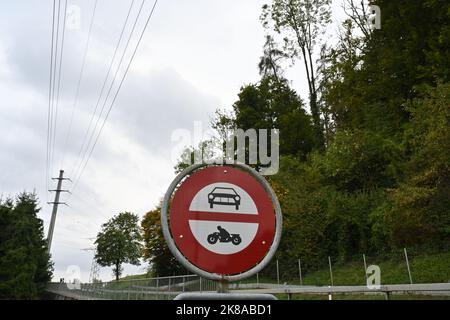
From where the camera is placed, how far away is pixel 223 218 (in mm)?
1733

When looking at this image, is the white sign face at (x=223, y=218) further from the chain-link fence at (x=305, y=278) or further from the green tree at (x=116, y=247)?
the green tree at (x=116, y=247)

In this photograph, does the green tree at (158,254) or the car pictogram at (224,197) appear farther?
the green tree at (158,254)

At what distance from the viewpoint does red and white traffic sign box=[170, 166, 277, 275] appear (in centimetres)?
168

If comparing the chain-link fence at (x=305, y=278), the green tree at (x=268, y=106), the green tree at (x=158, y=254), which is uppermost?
the green tree at (x=268, y=106)

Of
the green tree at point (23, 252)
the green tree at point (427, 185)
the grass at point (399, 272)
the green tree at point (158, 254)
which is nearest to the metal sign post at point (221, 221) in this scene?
the grass at point (399, 272)

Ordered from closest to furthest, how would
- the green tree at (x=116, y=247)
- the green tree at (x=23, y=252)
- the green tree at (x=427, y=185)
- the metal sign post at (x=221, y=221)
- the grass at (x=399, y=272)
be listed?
the metal sign post at (x=221, y=221), the grass at (x=399, y=272), the green tree at (x=427, y=185), the green tree at (x=23, y=252), the green tree at (x=116, y=247)

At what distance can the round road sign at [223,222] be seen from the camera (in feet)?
5.50

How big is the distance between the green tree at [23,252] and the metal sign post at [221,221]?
32360 mm

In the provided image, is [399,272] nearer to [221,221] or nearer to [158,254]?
[221,221]

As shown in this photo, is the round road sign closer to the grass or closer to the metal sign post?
the metal sign post

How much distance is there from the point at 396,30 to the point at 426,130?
9.76 meters

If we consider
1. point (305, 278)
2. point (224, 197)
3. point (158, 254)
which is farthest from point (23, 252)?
point (224, 197)

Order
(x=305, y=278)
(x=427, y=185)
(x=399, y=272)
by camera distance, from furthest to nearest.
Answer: (x=305, y=278)
(x=399, y=272)
(x=427, y=185)

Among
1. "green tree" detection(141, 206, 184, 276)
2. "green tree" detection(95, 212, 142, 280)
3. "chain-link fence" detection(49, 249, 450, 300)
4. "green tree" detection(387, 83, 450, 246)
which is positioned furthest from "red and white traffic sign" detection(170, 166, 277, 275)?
"green tree" detection(95, 212, 142, 280)
